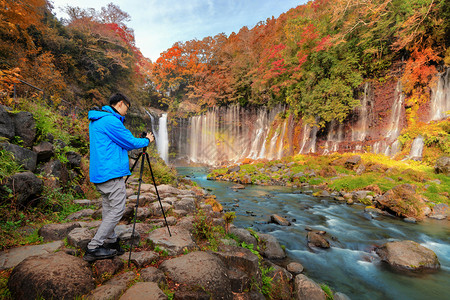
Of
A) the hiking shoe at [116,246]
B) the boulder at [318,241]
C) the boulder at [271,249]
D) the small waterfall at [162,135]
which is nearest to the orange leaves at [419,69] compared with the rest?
the boulder at [318,241]

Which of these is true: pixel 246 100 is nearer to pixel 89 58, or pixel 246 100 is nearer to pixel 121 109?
pixel 89 58

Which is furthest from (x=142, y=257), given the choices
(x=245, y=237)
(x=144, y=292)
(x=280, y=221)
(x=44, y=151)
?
(x=280, y=221)

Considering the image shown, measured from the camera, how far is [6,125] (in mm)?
3896

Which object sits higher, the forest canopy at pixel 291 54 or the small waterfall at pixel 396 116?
the forest canopy at pixel 291 54

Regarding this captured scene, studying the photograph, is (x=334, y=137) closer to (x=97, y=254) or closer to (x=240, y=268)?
(x=240, y=268)

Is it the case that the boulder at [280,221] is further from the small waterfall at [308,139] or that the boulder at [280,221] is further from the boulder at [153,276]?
the small waterfall at [308,139]

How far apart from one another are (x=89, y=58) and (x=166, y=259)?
1924 centimetres

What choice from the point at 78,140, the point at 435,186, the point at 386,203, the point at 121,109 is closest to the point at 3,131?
the point at 78,140

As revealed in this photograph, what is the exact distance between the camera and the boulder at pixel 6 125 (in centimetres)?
382

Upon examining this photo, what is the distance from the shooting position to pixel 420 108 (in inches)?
476

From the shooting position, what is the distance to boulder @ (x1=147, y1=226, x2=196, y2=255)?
111 inches

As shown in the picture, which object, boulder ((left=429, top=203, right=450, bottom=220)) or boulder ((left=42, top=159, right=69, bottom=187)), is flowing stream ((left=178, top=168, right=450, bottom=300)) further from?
boulder ((left=42, top=159, right=69, bottom=187))

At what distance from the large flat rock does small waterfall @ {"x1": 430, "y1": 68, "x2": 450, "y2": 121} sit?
18.2 meters

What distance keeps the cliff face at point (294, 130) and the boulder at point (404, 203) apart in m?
6.55
